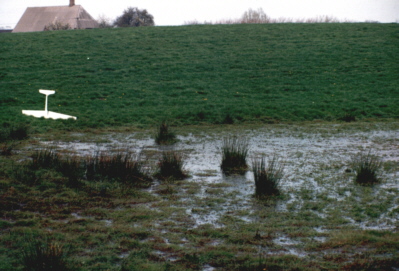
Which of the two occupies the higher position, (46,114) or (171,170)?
(46,114)

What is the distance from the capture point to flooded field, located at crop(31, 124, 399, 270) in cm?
477

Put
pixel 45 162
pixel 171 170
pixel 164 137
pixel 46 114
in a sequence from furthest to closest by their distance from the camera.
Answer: pixel 46 114 → pixel 164 137 → pixel 45 162 → pixel 171 170

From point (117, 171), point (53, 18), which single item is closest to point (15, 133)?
point (117, 171)

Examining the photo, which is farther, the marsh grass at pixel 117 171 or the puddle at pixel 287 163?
the marsh grass at pixel 117 171

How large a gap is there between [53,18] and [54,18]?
461mm

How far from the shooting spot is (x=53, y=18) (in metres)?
53.2

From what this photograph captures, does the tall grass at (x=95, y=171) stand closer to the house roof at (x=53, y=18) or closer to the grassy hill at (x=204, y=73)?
the grassy hill at (x=204, y=73)

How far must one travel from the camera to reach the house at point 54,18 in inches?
2000

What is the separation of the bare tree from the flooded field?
43.4 meters

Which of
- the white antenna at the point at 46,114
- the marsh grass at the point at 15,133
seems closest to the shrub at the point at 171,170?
the marsh grass at the point at 15,133

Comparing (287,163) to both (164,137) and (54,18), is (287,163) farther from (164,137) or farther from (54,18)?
(54,18)

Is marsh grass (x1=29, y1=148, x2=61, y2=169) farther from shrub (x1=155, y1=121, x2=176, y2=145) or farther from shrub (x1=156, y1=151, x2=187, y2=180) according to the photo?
shrub (x1=155, y1=121, x2=176, y2=145)

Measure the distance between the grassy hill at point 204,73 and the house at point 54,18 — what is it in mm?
21106

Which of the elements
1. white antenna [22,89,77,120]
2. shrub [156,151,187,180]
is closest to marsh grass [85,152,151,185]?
shrub [156,151,187,180]
